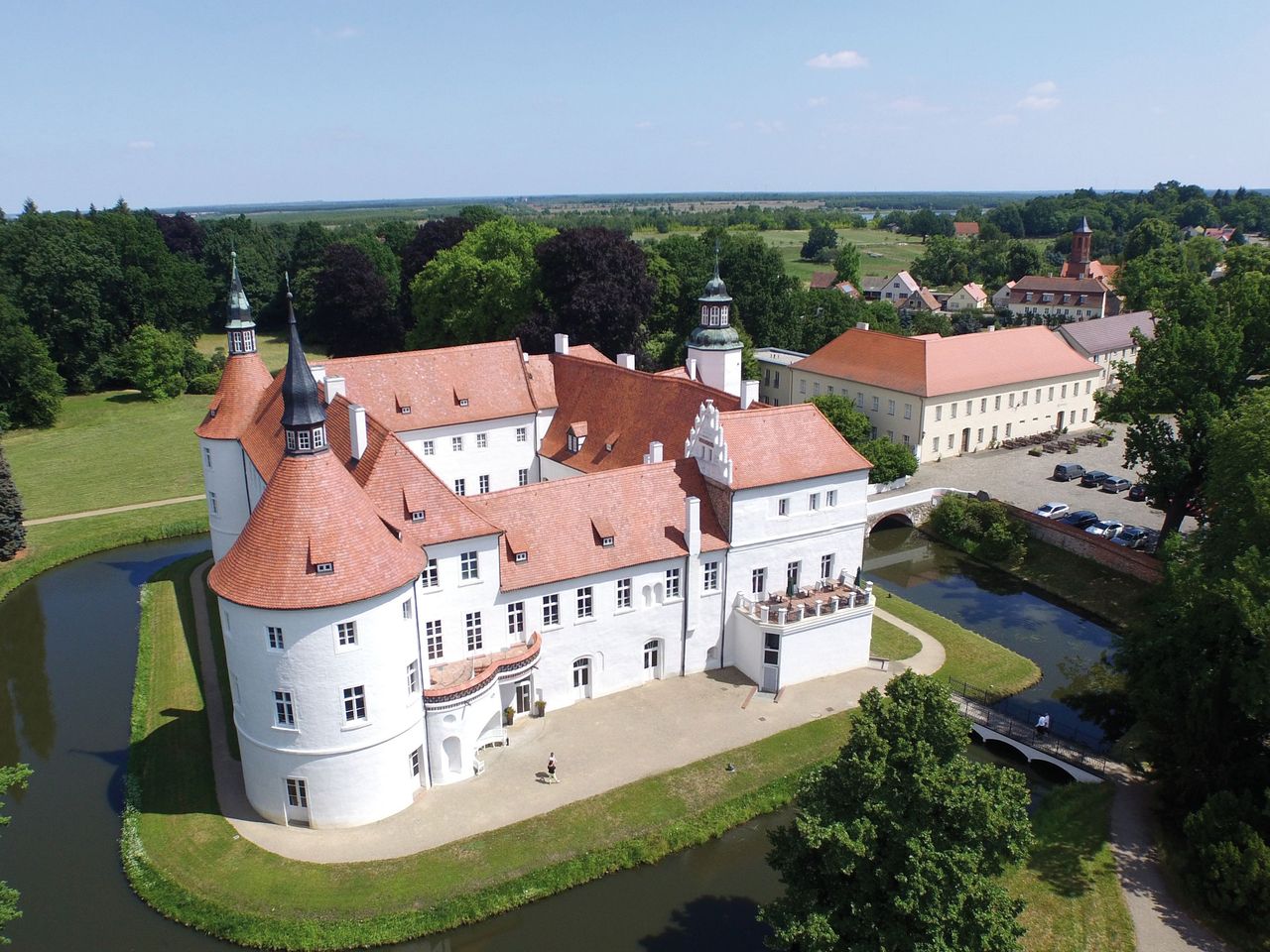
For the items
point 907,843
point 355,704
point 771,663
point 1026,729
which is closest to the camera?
point 907,843

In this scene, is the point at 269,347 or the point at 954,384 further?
the point at 269,347

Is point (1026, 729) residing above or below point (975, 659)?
above

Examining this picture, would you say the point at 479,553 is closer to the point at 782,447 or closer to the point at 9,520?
the point at 782,447

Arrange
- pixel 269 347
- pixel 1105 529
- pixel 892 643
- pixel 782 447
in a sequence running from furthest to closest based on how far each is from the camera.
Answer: pixel 269 347
pixel 1105 529
pixel 892 643
pixel 782 447

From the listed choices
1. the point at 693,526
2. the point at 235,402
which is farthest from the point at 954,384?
the point at 235,402

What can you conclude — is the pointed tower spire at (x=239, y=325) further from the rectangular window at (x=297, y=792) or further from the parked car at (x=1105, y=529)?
the parked car at (x=1105, y=529)

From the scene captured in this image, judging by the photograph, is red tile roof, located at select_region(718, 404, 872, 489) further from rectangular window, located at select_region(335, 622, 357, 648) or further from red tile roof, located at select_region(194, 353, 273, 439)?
red tile roof, located at select_region(194, 353, 273, 439)

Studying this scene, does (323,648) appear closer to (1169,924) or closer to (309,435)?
(309,435)
